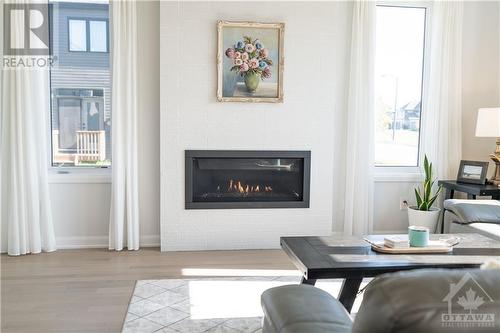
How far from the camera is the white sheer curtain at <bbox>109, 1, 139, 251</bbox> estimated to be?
440 cm

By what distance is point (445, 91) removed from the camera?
4.96 m

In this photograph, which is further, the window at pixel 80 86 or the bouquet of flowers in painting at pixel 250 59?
the window at pixel 80 86

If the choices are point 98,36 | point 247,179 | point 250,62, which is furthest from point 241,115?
point 98,36

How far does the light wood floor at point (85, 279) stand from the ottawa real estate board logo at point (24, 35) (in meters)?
1.75

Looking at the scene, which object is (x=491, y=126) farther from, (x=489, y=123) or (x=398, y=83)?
(x=398, y=83)

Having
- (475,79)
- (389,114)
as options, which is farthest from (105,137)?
(475,79)

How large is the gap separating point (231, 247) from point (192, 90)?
1508 millimetres

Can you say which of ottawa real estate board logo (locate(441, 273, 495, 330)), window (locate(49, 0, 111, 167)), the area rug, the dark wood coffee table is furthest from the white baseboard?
ottawa real estate board logo (locate(441, 273, 495, 330))

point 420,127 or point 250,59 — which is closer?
point 250,59

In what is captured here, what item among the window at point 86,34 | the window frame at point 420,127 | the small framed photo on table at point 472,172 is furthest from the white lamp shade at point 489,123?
the window at point 86,34

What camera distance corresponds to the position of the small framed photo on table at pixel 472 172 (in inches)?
184

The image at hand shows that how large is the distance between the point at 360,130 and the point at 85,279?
2.90m

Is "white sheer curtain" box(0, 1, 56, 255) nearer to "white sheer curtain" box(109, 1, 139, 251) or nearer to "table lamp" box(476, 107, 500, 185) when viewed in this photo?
"white sheer curtain" box(109, 1, 139, 251)

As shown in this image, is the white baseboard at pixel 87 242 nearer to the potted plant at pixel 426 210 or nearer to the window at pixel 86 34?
the window at pixel 86 34
